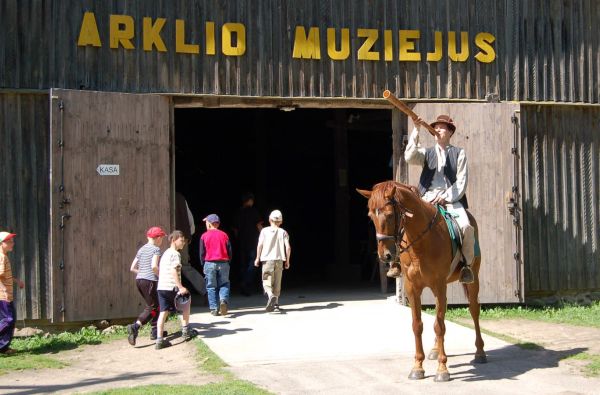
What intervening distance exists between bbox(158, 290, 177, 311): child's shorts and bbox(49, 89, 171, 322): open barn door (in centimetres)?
116

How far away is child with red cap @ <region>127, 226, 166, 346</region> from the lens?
34.1 feet

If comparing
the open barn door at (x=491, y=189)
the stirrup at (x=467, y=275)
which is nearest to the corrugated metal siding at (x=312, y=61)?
the open barn door at (x=491, y=189)

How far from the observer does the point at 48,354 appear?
1019cm

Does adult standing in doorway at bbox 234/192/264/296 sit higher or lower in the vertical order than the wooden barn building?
lower

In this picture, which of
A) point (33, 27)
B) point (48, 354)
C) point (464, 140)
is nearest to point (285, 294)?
point (464, 140)

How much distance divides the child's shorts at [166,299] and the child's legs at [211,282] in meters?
1.48

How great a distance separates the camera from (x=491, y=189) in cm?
1242

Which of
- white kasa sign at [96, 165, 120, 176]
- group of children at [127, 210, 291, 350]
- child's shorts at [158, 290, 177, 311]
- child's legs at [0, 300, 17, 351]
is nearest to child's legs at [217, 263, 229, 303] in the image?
group of children at [127, 210, 291, 350]

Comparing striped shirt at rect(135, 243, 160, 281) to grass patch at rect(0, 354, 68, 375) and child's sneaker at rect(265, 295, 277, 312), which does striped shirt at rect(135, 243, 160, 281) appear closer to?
grass patch at rect(0, 354, 68, 375)

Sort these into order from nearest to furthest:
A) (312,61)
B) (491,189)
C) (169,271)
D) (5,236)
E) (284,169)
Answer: (5,236), (169,271), (312,61), (491,189), (284,169)

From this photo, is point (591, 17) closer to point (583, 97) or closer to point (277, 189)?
point (583, 97)

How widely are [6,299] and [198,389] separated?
131 inches

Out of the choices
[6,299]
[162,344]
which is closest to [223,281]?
[162,344]

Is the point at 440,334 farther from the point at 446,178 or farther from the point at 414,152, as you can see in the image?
the point at 414,152
